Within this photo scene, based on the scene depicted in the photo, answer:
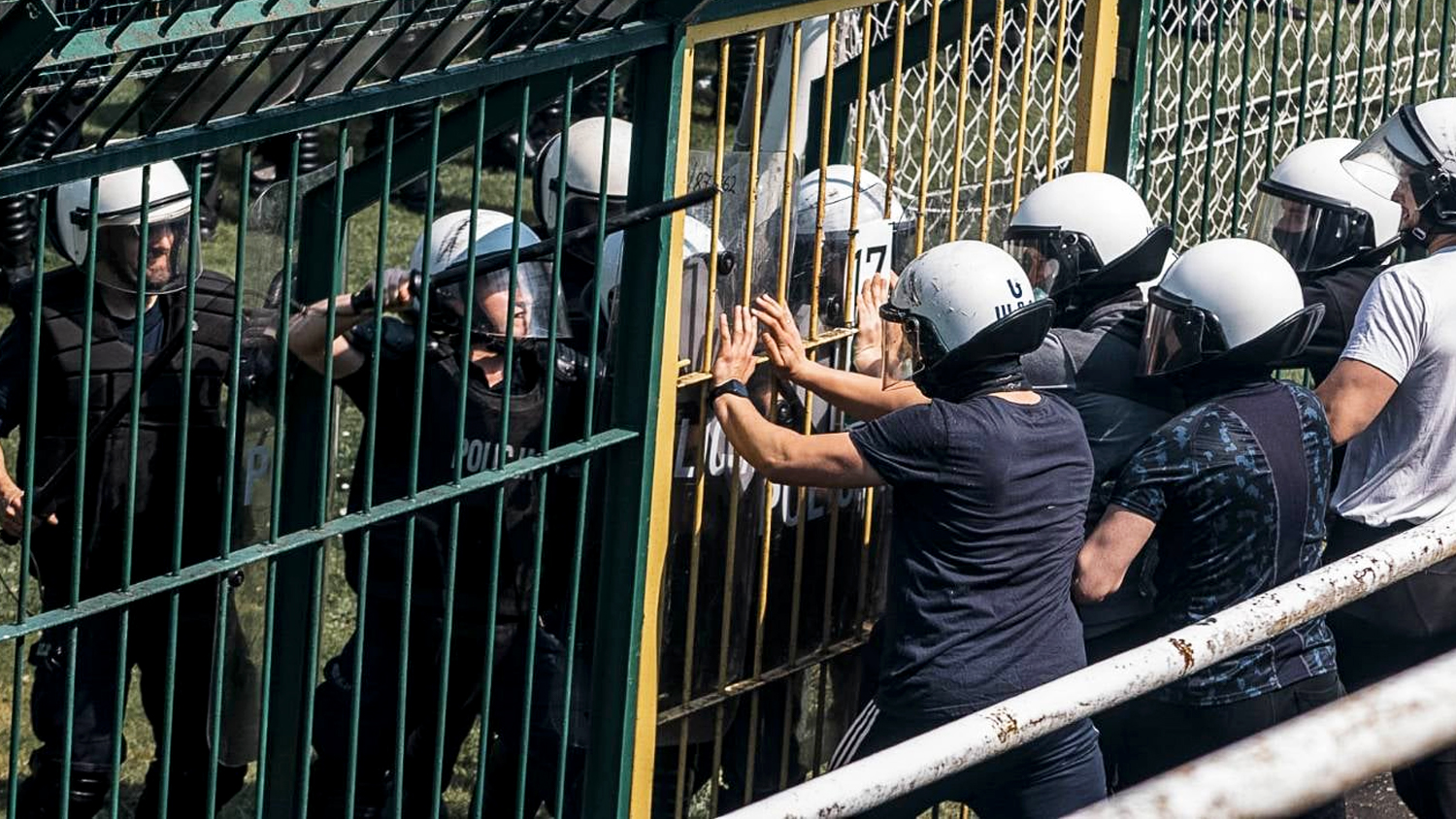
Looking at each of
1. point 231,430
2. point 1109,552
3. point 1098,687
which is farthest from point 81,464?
point 1109,552

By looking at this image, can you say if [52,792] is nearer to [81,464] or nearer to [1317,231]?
[81,464]

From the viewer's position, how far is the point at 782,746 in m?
5.05

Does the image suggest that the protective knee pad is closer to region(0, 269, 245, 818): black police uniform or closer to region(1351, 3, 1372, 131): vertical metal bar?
region(0, 269, 245, 818): black police uniform

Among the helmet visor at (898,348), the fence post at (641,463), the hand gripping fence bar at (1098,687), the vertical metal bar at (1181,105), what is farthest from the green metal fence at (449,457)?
the hand gripping fence bar at (1098,687)

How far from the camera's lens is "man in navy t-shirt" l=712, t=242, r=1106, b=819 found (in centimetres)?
433

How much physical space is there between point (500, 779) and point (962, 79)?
73.8 inches

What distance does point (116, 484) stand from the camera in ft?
16.0

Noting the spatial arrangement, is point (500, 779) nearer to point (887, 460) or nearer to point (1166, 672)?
point (887, 460)

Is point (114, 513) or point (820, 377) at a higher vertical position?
point (820, 377)

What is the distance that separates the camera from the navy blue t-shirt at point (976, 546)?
4.31m

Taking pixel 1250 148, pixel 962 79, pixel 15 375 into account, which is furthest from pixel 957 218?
pixel 1250 148

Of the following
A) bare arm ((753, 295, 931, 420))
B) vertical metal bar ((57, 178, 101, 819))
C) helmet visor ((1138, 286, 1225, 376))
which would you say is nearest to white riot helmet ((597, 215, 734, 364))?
bare arm ((753, 295, 931, 420))

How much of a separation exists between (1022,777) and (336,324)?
1602mm

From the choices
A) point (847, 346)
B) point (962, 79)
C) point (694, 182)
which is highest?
Result: point (962, 79)
